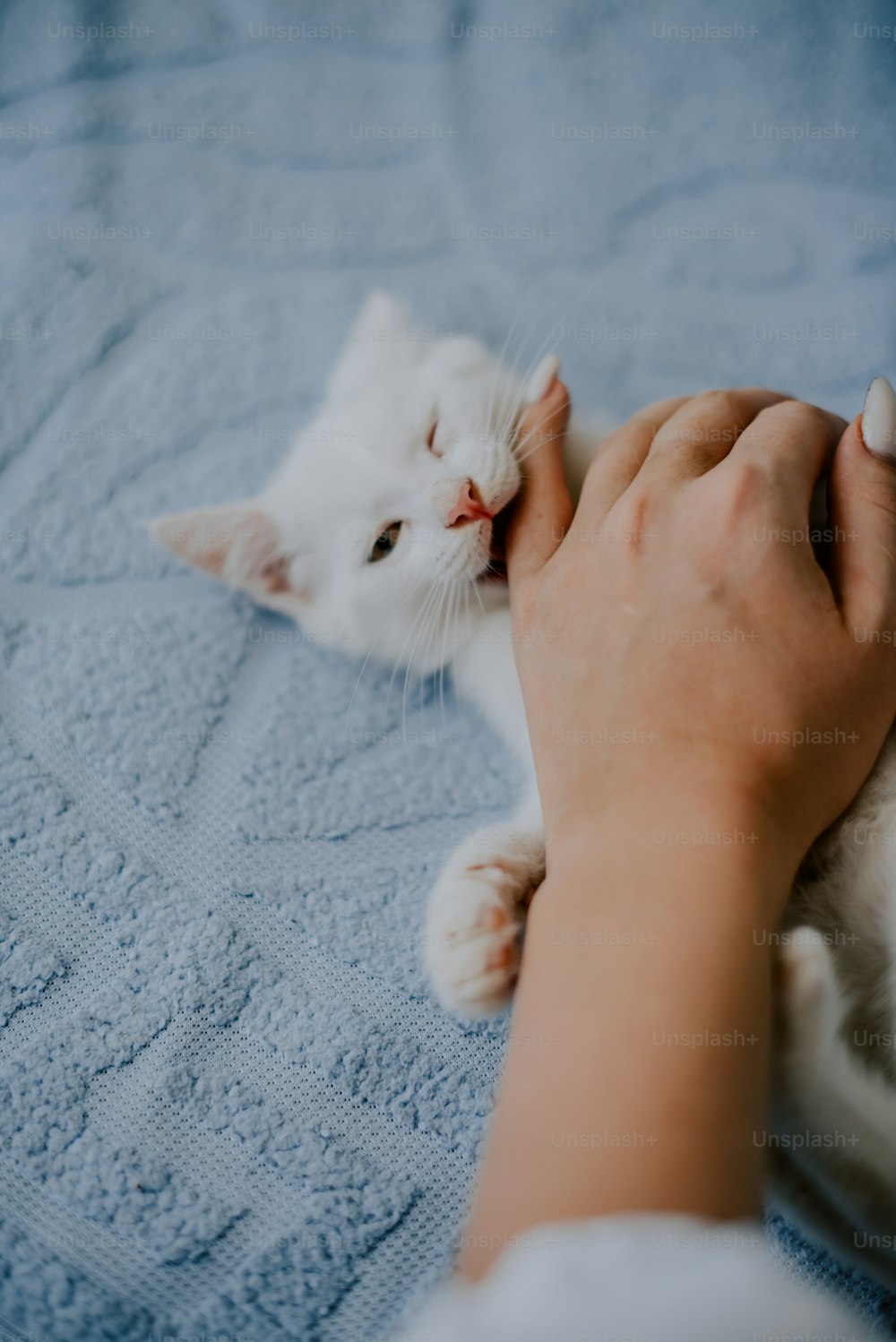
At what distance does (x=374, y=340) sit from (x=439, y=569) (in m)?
0.37

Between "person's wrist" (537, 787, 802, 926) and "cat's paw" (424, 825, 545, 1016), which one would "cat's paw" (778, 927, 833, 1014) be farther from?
"cat's paw" (424, 825, 545, 1016)

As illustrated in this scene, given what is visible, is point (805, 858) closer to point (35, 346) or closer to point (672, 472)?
point (672, 472)

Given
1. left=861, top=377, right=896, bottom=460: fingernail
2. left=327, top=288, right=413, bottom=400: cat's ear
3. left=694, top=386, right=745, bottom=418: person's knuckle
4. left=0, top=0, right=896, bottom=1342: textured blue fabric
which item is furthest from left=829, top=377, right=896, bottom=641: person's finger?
left=327, top=288, right=413, bottom=400: cat's ear

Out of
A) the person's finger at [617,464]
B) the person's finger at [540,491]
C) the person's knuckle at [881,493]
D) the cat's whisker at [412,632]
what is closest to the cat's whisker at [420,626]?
the cat's whisker at [412,632]

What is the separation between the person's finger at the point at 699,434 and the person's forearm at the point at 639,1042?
1.09 feet

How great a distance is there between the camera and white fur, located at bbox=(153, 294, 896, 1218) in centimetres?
67

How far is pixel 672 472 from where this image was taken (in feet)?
2.49

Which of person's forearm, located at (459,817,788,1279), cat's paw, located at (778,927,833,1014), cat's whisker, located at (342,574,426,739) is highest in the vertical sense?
person's forearm, located at (459,817,788,1279)

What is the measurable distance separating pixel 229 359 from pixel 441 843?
729 mm

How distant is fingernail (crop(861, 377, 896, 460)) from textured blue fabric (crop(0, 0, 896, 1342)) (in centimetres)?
34

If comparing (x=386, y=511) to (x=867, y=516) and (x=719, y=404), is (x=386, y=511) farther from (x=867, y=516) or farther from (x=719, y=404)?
(x=867, y=516)

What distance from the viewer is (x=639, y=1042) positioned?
48 cm

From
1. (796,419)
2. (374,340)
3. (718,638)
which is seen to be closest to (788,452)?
(796,419)

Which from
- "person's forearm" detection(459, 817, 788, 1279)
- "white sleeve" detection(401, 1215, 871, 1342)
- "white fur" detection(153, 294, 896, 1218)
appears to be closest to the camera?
"white sleeve" detection(401, 1215, 871, 1342)
